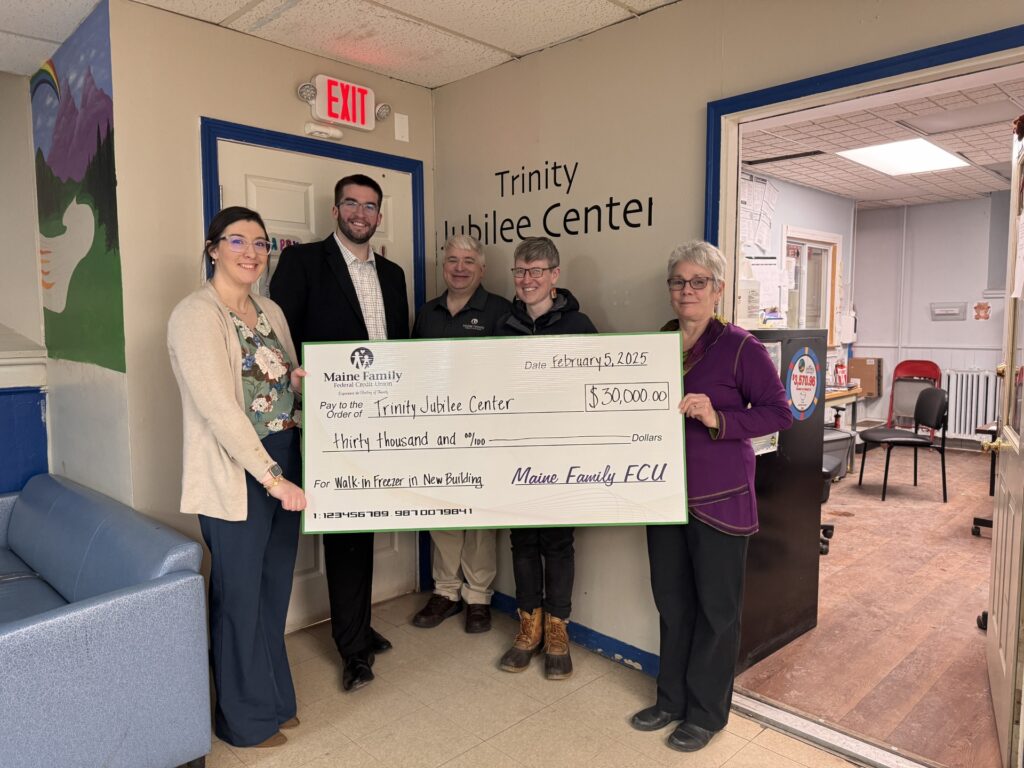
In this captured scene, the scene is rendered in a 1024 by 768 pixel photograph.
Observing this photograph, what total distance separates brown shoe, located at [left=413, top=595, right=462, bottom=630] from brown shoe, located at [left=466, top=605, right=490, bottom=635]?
105mm

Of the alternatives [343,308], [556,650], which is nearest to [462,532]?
[556,650]

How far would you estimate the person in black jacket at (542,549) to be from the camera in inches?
104

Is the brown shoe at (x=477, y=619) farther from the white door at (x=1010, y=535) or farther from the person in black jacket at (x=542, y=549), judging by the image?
the white door at (x=1010, y=535)

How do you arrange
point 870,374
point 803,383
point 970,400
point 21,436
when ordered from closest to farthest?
point 803,383
point 21,436
point 970,400
point 870,374

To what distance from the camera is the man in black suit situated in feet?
8.86

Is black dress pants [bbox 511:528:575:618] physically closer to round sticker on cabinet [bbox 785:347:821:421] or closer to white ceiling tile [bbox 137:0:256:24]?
round sticker on cabinet [bbox 785:347:821:421]

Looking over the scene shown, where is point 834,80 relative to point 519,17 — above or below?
below

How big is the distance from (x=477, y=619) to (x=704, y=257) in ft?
6.20

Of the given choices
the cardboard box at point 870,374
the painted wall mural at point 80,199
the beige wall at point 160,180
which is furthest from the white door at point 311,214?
the cardboard box at point 870,374

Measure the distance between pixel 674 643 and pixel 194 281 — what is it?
7.09 feet

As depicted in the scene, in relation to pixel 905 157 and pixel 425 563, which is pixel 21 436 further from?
pixel 905 157

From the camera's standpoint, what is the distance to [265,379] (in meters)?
2.22

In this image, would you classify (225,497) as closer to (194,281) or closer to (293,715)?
(293,715)
